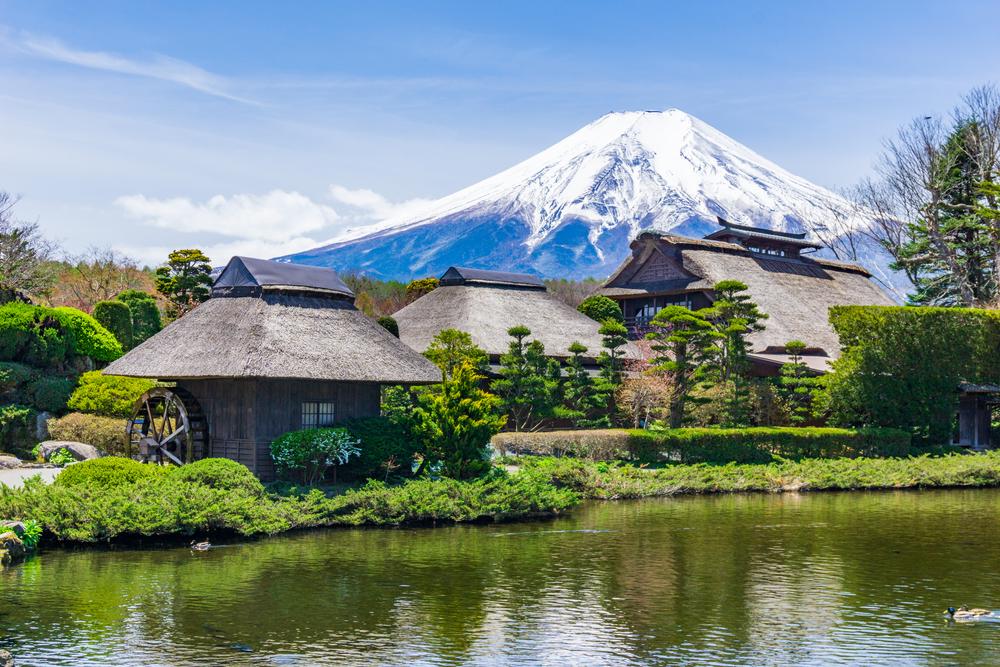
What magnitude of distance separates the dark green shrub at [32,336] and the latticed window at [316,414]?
1061cm

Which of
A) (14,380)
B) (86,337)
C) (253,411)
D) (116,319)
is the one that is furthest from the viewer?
(116,319)

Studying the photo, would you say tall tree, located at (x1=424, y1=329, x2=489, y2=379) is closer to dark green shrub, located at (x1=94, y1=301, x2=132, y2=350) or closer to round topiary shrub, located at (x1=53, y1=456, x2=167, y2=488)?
dark green shrub, located at (x1=94, y1=301, x2=132, y2=350)

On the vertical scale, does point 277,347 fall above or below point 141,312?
below

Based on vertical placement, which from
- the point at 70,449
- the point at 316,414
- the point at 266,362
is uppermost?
the point at 266,362

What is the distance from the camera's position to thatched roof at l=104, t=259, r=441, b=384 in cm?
2658

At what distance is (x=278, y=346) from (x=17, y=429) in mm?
10755

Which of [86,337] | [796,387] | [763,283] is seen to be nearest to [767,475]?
[796,387]

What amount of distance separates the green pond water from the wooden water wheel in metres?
5.46

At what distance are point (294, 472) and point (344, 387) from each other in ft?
8.45

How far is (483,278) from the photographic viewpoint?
50.3 metres

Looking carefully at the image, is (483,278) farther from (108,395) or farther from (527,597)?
(527,597)

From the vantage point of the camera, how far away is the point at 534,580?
60.5 feet

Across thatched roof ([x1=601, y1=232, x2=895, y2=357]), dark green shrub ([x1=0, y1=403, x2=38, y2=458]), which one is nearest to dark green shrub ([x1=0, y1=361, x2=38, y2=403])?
dark green shrub ([x1=0, y1=403, x2=38, y2=458])

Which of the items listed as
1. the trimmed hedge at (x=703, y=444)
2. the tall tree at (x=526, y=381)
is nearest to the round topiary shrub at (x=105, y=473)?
the trimmed hedge at (x=703, y=444)
